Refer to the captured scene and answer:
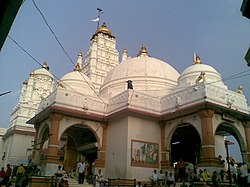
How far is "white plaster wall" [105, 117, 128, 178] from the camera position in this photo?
17266 mm

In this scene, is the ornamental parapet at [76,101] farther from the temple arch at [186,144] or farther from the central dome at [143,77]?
the temple arch at [186,144]

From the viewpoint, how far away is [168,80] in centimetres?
2403

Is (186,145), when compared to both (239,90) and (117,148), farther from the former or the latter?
(117,148)

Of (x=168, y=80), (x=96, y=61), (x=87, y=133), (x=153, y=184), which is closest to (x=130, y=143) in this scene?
(x=153, y=184)

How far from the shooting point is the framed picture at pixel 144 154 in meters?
17.1

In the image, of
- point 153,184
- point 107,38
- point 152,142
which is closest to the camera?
point 153,184

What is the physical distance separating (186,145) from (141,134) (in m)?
7.37

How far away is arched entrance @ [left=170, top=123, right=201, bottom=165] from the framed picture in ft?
12.4

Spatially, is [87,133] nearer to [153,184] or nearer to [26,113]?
[153,184]

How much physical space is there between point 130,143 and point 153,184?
3075 millimetres

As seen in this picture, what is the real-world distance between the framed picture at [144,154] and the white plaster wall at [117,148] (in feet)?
1.91

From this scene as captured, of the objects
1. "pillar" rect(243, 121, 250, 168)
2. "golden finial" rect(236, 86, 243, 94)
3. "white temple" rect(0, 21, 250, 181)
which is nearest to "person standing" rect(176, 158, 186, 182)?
"white temple" rect(0, 21, 250, 181)

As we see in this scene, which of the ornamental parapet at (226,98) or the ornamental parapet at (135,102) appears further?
the ornamental parapet at (135,102)

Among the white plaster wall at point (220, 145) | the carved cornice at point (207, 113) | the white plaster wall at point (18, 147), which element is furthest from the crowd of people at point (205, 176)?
the white plaster wall at point (18, 147)
